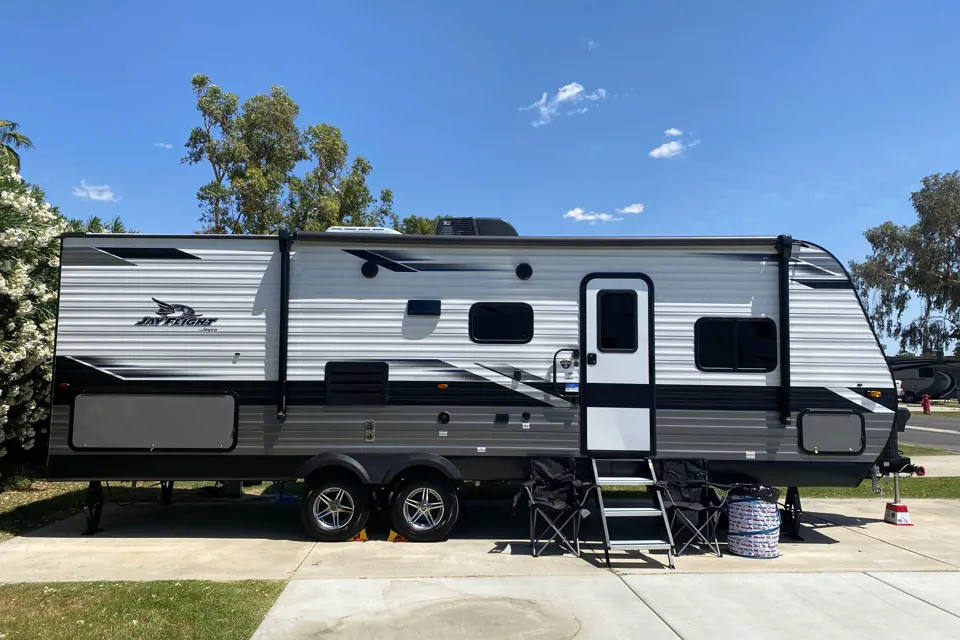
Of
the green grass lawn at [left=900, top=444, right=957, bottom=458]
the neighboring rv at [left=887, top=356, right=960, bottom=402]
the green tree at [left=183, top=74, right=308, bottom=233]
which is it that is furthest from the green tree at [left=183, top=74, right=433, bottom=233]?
the neighboring rv at [left=887, top=356, right=960, bottom=402]

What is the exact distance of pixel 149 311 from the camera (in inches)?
278

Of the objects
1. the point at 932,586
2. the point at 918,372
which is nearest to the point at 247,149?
the point at 932,586

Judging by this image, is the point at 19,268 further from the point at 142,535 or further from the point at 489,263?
the point at 489,263

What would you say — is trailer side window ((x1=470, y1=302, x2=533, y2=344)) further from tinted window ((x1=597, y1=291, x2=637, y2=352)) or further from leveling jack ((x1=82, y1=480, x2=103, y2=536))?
leveling jack ((x1=82, y1=480, x2=103, y2=536))

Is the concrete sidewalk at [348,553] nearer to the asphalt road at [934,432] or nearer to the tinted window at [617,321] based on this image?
the tinted window at [617,321]

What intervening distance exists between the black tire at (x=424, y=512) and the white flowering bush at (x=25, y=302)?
5.62 m

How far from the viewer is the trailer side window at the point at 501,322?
23.4 feet

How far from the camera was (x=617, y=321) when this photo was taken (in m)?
7.14

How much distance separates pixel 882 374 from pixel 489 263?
4.54 m

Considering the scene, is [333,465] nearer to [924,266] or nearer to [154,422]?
[154,422]

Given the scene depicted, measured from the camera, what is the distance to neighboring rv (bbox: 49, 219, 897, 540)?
22.9 feet

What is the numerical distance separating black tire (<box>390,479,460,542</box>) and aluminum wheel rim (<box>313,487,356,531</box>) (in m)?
0.49

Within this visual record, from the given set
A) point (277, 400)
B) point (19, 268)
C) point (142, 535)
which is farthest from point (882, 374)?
point (19, 268)

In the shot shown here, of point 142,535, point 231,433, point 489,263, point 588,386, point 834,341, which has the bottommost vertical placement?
point 142,535
